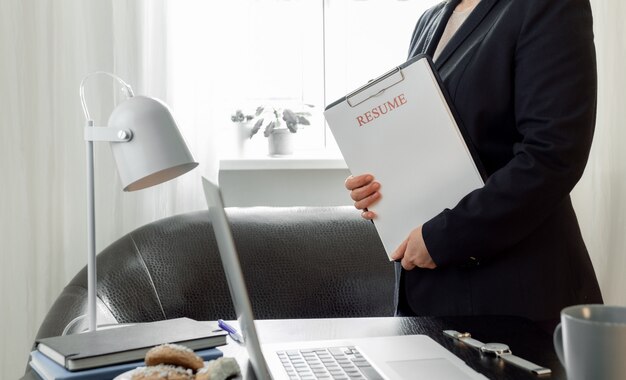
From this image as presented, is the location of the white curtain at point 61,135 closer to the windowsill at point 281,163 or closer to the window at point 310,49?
the windowsill at point 281,163

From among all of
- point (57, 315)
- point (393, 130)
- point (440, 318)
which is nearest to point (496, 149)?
point (393, 130)

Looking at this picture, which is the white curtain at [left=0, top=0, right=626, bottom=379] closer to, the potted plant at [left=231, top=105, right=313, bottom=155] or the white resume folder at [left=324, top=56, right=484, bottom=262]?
the potted plant at [left=231, top=105, right=313, bottom=155]

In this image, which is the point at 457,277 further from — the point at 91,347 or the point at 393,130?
the point at 91,347

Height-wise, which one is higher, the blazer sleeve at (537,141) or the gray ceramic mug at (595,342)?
the blazer sleeve at (537,141)

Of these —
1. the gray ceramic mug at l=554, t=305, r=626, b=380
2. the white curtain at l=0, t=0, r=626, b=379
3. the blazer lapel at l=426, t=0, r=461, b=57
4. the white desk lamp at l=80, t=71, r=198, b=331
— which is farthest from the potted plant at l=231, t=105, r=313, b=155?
the gray ceramic mug at l=554, t=305, r=626, b=380

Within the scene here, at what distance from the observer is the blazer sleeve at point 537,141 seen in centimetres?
113

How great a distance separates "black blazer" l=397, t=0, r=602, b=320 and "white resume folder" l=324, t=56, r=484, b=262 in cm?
5

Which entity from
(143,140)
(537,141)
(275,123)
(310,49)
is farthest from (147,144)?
(310,49)

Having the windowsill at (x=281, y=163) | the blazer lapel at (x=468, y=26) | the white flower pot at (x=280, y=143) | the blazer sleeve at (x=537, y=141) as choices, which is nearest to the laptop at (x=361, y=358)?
the blazer sleeve at (x=537, y=141)

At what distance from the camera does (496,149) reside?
122cm

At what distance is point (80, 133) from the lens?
240 cm

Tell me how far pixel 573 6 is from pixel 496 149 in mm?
245

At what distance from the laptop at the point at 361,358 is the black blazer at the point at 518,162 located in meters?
0.23

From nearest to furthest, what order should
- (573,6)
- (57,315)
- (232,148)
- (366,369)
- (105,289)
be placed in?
(366,369) < (573,6) < (57,315) < (105,289) < (232,148)
